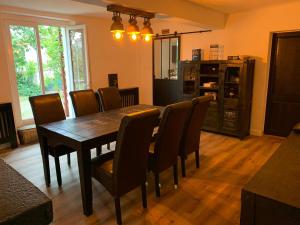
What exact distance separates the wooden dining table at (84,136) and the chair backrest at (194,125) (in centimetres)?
88

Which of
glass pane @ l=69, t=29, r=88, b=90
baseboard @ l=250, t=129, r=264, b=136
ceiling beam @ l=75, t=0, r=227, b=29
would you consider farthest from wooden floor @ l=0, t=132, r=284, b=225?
ceiling beam @ l=75, t=0, r=227, b=29

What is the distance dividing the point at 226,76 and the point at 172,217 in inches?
116

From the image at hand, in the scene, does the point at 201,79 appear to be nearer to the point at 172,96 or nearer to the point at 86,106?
the point at 172,96

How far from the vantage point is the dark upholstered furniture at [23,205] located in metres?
0.64

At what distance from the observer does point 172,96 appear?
558 cm

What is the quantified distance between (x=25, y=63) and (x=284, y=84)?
191 inches

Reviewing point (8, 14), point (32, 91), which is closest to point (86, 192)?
point (32, 91)

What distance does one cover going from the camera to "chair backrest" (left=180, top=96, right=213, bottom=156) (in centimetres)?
275

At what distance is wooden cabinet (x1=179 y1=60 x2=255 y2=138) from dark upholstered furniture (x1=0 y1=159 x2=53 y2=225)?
3961 mm

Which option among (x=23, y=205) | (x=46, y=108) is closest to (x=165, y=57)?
(x=46, y=108)

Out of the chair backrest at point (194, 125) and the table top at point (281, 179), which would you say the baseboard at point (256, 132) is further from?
the table top at point (281, 179)

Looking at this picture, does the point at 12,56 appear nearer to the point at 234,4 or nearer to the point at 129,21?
the point at 129,21

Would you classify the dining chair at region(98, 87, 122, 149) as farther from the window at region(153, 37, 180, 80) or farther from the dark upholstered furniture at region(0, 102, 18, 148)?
the window at region(153, 37, 180, 80)

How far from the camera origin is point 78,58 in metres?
4.94
